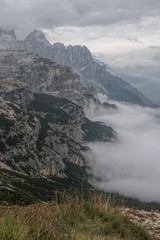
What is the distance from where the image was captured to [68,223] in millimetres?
8562

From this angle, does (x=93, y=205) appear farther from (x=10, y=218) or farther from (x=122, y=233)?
(x=10, y=218)

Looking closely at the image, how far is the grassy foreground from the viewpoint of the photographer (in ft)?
20.8

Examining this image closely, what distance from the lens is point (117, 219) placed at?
9.88 meters

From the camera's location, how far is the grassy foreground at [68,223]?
6354 millimetres

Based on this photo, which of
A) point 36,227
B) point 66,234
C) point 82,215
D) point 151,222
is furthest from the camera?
point 151,222

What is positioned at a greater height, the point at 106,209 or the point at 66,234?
the point at 106,209

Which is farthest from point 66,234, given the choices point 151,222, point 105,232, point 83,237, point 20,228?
point 151,222

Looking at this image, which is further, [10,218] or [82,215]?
[82,215]

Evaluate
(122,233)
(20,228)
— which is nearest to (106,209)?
(122,233)

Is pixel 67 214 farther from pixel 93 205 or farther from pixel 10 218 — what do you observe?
pixel 10 218

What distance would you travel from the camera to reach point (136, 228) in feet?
31.7

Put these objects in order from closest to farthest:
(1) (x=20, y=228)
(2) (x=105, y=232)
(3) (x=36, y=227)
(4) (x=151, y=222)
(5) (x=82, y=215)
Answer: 1. (1) (x=20, y=228)
2. (3) (x=36, y=227)
3. (2) (x=105, y=232)
4. (5) (x=82, y=215)
5. (4) (x=151, y=222)

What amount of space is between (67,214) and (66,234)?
213 centimetres

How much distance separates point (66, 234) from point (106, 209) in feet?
12.1
